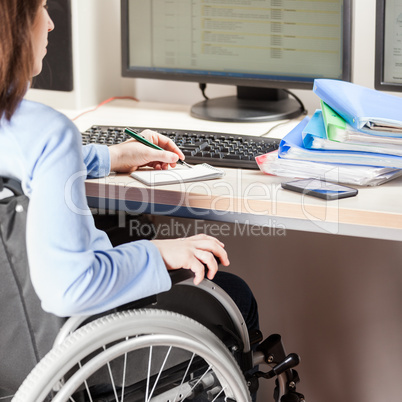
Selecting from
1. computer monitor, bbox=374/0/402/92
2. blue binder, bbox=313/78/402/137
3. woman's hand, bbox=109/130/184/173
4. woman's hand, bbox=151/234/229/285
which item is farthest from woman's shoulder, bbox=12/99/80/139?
computer monitor, bbox=374/0/402/92

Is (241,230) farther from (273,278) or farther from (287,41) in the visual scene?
(287,41)

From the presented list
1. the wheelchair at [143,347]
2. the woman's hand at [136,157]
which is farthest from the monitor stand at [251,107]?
the wheelchair at [143,347]

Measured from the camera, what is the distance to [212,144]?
1.28 metres

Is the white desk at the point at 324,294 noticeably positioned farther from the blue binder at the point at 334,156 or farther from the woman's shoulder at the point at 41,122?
the woman's shoulder at the point at 41,122

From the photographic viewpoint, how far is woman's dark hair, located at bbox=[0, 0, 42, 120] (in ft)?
2.56

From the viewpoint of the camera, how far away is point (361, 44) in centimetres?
160

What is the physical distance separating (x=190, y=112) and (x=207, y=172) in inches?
20.6

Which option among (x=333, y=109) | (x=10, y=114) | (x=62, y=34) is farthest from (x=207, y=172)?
(x=62, y=34)

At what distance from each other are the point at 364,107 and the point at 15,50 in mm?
604

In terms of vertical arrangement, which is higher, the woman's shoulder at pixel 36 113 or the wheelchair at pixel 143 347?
the woman's shoulder at pixel 36 113

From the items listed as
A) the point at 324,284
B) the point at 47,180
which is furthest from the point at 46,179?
the point at 324,284

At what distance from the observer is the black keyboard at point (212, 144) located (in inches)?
47.8

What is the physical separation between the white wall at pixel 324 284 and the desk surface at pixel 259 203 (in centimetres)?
53

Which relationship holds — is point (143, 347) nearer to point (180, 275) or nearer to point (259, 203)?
point (180, 275)
